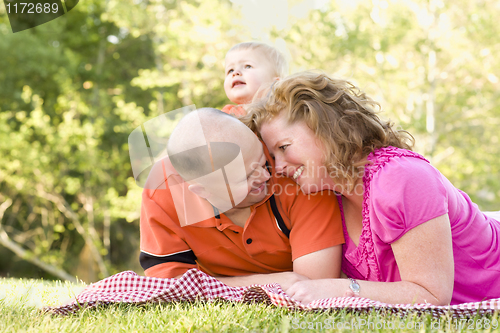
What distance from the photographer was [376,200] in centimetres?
200

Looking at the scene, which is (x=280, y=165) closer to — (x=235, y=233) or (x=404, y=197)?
(x=235, y=233)

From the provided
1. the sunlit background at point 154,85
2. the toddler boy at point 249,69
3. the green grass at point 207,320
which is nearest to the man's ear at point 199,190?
the green grass at point 207,320

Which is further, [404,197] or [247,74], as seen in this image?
[247,74]

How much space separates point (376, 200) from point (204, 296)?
3.26 ft

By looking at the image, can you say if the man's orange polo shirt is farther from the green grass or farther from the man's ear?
the green grass

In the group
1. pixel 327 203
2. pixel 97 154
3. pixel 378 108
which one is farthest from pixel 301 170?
pixel 97 154

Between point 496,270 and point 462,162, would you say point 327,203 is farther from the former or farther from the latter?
point 462,162

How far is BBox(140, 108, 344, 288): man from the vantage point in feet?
7.36

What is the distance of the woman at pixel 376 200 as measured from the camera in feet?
6.23

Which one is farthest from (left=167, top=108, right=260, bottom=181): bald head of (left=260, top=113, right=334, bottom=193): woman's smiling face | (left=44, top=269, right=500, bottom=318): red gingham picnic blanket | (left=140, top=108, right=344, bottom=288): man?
(left=44, top=269, right=500, bottom=318): red gingham picnic blanket

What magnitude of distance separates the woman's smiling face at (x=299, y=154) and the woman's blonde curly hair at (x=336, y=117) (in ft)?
0.12

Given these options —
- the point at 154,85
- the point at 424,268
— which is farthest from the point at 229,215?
the point at 154,85

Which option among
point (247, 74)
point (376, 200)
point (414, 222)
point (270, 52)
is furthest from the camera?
point (270, 52)

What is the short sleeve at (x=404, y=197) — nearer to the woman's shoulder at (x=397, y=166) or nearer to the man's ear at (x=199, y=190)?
the woman's shoulder at (x=397, y=166)
